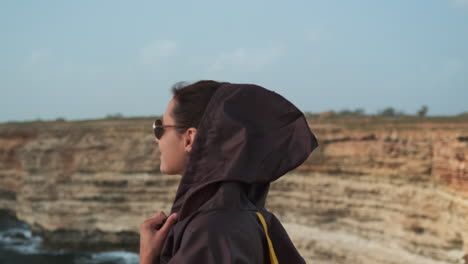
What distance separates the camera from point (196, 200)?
4.38 ft

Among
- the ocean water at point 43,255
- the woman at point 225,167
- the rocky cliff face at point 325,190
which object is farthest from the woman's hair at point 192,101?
the ocean water at point 43,255

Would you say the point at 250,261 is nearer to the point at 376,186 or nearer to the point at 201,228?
the point at 201,228

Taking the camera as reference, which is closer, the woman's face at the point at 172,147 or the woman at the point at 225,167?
the woman at the point at 225,167

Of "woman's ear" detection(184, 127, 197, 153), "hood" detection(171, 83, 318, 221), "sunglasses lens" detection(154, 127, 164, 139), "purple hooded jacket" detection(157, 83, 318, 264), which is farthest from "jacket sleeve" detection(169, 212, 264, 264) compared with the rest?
"sunglasses lens" detection(154, 127, 164, 139)

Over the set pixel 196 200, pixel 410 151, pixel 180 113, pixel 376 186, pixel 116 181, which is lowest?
pixel 116 181

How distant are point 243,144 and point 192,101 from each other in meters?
0.27

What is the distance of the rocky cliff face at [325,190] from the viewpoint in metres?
11.5

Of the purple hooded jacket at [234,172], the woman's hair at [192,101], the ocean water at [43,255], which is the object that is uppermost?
the woman's hair at [192,101]

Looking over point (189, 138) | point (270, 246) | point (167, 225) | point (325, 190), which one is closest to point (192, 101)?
point (189, 138)

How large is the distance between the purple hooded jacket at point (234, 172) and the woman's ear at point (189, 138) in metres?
0.12

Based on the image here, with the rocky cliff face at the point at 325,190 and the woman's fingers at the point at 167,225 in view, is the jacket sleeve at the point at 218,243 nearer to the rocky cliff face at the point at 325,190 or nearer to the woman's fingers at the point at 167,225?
the woman's fingers at the point at 167,225

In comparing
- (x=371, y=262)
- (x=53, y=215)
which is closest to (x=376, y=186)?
(x=371, y=262)

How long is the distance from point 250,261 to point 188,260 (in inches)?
6.7

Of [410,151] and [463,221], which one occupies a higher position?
[410,151]
